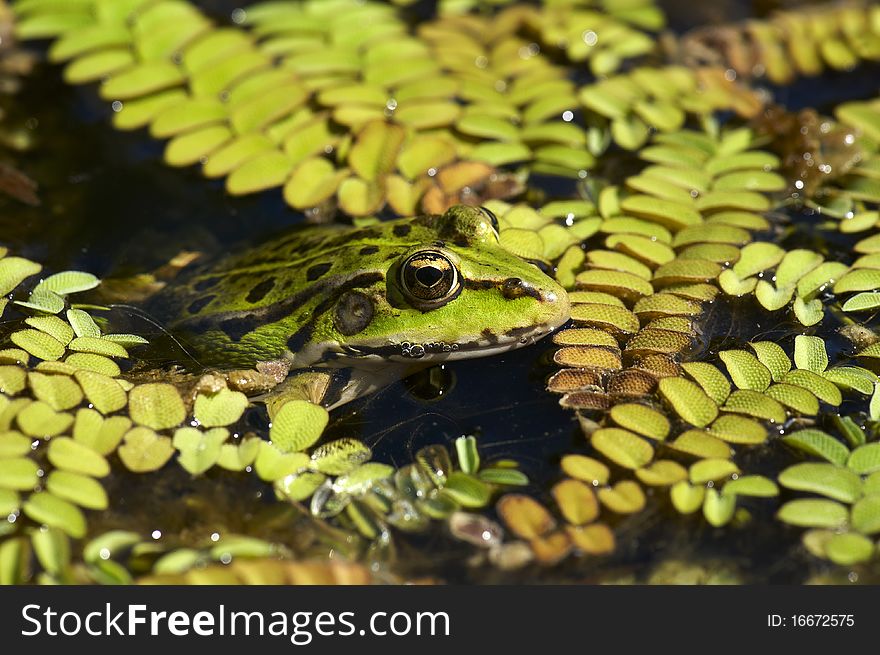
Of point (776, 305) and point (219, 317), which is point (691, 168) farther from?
point (219, 317)

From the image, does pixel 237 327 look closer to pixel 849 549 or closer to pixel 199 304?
pixel 199 304

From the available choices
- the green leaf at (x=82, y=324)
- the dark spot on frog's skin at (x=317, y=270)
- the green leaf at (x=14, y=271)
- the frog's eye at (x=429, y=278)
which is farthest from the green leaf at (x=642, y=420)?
the green leaf at (x=14, y=271)

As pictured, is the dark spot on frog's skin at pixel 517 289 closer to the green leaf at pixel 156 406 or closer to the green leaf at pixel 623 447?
the green leaf at pixel 623 447

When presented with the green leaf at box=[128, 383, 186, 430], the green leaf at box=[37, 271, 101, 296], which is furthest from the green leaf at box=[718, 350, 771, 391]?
the green leaf at box=[37, 271, 101, 296]

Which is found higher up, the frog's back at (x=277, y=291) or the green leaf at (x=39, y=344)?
the frog's back at (x=277, y=291)

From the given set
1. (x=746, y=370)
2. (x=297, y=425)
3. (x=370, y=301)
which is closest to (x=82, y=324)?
(x=297, y=425)

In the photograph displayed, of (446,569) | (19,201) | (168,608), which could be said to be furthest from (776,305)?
(19,201)

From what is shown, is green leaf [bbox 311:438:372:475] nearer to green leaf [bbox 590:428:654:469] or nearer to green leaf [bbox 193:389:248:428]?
green leaf [bbox 193:389:248:428]
